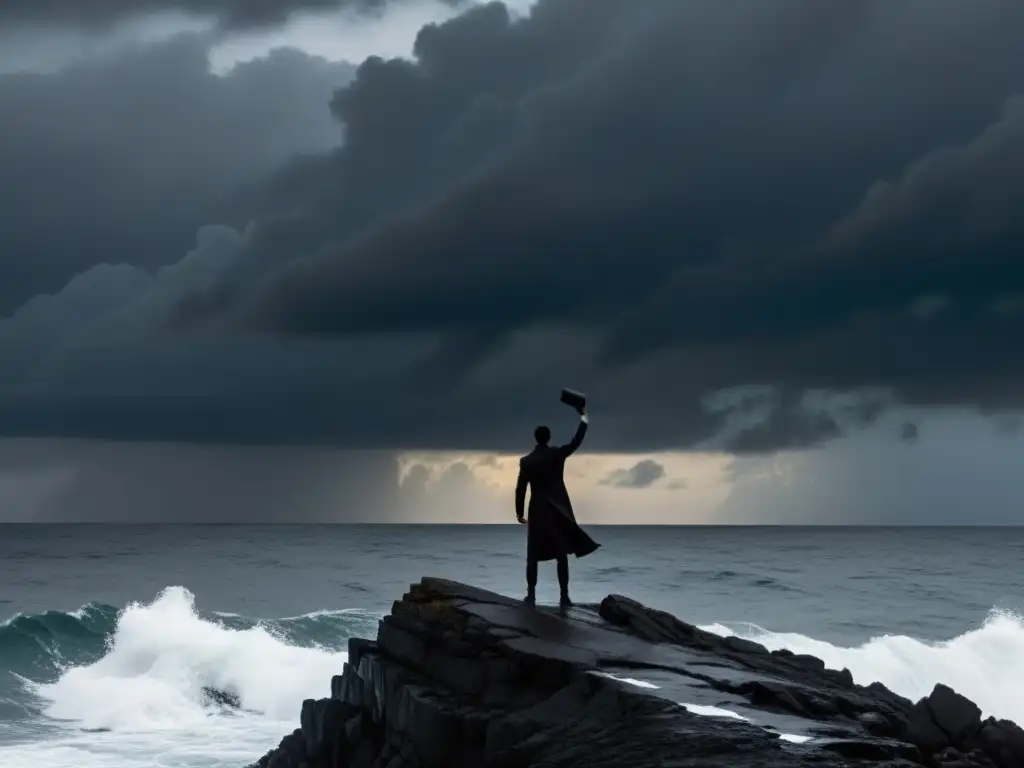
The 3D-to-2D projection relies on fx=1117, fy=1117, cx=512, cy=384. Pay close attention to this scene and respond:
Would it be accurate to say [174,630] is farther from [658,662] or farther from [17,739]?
[658,662]

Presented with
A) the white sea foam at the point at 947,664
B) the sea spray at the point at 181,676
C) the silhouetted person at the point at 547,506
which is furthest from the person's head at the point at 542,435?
the white sea foam at the point at 947,664

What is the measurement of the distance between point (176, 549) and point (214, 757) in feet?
254

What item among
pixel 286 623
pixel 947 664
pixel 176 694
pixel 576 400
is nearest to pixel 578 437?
pixel 576 400

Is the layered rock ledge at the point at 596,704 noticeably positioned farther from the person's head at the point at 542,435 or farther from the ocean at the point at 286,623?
the ocean at the point at 286,623

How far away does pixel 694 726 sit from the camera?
9.20 m

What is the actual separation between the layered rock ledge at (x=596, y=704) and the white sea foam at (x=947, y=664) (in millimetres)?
16075

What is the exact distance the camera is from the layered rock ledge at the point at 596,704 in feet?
29.9

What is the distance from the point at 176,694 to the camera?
93.4 feet

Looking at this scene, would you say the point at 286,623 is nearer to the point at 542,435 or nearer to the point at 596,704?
the point at 542,435

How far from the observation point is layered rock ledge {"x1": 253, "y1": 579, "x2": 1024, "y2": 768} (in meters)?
9.10

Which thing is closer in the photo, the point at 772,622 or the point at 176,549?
the point at 772,622

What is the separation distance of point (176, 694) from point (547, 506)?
18.3 metres

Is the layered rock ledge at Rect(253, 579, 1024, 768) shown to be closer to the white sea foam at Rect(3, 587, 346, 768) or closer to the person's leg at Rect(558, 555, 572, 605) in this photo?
the person's leg at Rect(558, 555, 572, 605)

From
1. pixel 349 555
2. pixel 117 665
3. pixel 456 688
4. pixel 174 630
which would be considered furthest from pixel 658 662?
pixel 349 555
